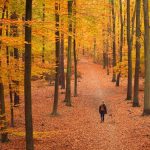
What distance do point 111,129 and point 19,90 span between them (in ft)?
18.3

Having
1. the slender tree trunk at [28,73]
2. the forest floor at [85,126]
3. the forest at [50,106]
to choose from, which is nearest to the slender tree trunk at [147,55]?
the forest at [50,106]

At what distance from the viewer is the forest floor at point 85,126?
16219 mm

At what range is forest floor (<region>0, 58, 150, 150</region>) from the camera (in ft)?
53.2

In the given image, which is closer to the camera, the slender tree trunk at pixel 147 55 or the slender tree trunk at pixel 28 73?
the slender tree trunk at pixel 28 73

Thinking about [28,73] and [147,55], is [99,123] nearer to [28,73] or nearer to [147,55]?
[147,55]

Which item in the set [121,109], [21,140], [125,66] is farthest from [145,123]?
[125,66]

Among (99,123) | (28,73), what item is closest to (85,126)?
(99,123)

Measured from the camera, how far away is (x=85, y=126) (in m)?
20.3

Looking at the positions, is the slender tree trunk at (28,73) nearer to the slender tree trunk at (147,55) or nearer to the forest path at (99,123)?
the forest path at (99,123)

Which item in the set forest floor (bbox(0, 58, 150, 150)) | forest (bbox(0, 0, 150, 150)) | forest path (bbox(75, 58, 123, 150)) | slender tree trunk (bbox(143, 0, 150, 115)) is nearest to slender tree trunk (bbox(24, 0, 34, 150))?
forest (bbox(0, 0, 150, 150))

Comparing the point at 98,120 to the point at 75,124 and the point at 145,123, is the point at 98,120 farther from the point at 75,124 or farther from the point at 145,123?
the point at 145,123

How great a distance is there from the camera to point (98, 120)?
72.7ft

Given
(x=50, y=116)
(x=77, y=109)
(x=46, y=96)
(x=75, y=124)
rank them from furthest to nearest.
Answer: (x=46, y=96) → (x=77, y=109) → (x=50, y=116) → (x=75, y=124)

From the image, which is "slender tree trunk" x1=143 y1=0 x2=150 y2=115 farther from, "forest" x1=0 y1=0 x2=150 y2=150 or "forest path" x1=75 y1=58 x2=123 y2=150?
"forest path" x1=75 y1=58 x2=123 y2=150
